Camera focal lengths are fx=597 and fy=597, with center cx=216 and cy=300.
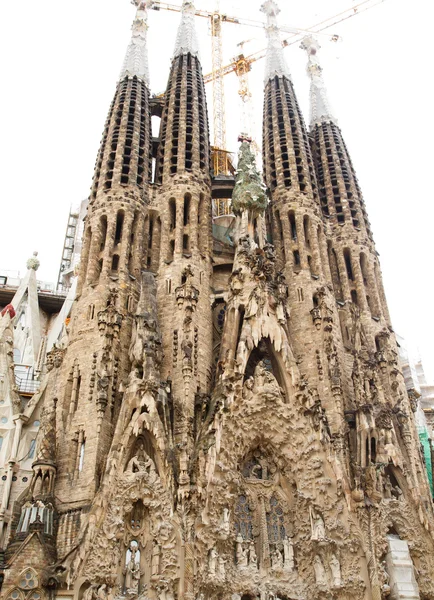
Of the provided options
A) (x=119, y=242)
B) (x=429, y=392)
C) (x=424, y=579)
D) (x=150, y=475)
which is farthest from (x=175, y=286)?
(x=429, y=392)

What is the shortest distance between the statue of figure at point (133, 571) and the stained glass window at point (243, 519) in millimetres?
3329

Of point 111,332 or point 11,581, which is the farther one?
point 111,332

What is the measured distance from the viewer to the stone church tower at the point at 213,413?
16828 millimetres

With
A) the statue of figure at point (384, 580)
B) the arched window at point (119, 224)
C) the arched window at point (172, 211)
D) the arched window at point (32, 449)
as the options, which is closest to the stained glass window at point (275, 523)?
the statue of figure at point (384, 580)

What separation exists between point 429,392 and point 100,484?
25508 millimetres

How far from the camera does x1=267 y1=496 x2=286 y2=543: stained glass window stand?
18750 millimetres

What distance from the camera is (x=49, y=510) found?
17000 millimetres

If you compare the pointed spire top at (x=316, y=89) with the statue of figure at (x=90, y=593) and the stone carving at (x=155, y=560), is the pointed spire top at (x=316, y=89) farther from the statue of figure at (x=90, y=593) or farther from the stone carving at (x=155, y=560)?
the statue of figure at (x=90, y=593)

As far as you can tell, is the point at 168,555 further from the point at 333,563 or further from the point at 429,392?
the point at 429,392

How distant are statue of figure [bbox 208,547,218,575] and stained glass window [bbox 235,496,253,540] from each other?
5.02 ft

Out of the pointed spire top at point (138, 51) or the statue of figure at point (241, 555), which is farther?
the pointed spire top at point (138, 51)

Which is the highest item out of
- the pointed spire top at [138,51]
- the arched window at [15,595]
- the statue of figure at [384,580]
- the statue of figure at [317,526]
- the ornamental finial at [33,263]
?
the pointed spire top at [138,51]

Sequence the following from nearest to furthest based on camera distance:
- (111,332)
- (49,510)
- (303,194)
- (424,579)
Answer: (49,510), (424,579), (111,332), (303,194)

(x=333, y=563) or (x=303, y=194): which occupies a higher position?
(x=303, y=194)
